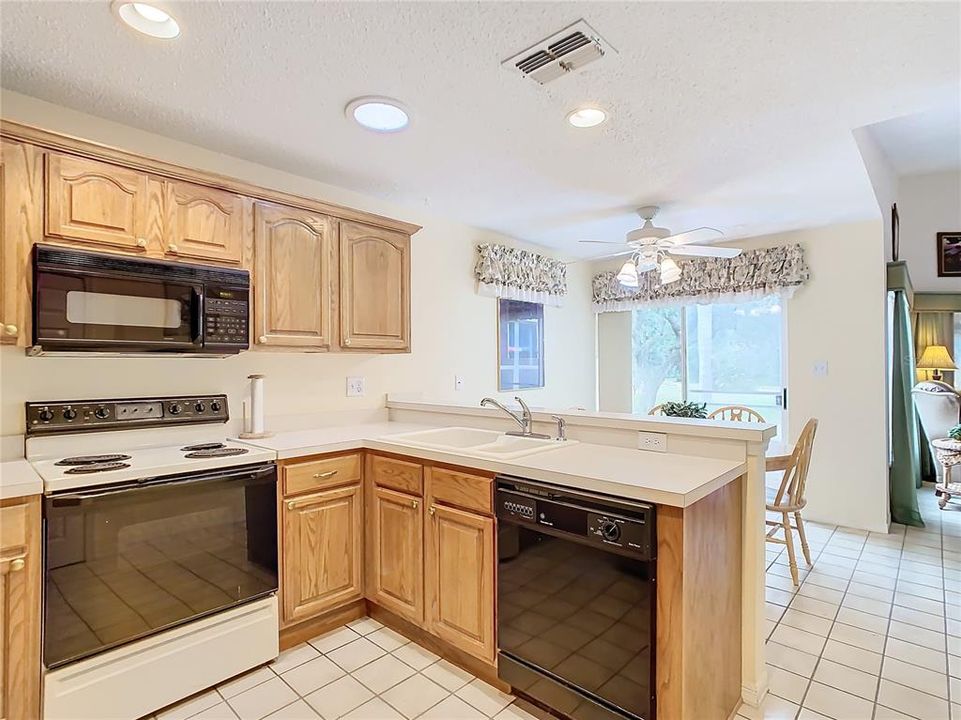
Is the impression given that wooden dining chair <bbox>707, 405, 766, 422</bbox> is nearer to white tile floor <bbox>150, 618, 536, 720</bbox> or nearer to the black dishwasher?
the black dishwasher

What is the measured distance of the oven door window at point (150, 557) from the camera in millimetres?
1696

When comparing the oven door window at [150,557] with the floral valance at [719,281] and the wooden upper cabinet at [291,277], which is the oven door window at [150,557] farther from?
the floral valance at [719,281]

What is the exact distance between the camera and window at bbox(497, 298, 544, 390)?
4.36 meters

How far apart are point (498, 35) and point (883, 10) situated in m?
1.18

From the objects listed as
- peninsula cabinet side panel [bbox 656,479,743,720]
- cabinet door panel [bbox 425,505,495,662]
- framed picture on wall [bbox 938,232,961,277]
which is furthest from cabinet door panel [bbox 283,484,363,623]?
framed picture on wall [bbox 938,232,961,277]

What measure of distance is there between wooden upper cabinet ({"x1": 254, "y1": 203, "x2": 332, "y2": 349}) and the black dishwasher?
1.37 meters

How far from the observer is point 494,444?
8.18ft

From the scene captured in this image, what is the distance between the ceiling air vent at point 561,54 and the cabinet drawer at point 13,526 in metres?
2.20

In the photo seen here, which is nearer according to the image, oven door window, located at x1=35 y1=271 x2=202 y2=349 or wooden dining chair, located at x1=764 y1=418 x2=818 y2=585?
oven door window, located at x1=35 y1=271 x2=202 y2=349

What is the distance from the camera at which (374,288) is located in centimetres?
295

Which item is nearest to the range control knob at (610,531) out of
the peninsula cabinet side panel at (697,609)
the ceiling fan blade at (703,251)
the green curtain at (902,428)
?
the peninsula cabinet side panel at (697,609)

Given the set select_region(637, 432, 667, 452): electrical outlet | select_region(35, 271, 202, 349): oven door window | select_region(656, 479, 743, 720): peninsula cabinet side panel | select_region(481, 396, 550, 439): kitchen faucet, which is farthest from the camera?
select_region(481, 396, 550, 439): kitchen faucet

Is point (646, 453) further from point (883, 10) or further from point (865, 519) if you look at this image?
point (865, 519)

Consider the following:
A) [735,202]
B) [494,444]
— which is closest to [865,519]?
[735,202]
